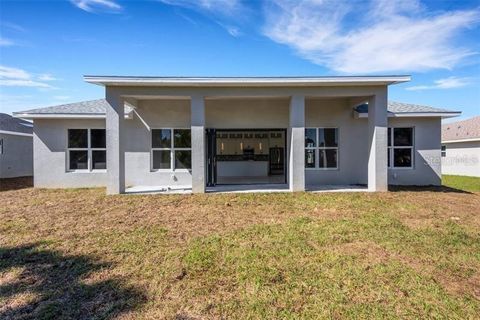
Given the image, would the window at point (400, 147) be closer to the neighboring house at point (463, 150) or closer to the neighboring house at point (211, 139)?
the neighboring house at point (211, 139)

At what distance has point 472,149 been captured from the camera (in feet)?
63.8

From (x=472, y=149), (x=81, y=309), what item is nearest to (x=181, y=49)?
(x=81, y=309)

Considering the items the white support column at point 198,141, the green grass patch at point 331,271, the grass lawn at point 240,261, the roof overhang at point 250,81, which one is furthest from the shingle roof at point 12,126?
the green grass patch at point 331,271

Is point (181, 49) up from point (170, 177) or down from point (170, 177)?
up

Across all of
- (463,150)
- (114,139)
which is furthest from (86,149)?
(463,150)

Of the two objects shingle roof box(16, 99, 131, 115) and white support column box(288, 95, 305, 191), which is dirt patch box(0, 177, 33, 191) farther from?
white support column box(288, 95, 305, 191)

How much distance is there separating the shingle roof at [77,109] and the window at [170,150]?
1661 millimetres

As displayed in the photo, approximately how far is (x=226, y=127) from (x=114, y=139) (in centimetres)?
440

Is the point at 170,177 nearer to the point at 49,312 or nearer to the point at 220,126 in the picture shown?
the point at 220,126

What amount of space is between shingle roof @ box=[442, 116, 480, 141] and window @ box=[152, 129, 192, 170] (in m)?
19.6

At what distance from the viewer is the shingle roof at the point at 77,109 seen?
11.2 meters

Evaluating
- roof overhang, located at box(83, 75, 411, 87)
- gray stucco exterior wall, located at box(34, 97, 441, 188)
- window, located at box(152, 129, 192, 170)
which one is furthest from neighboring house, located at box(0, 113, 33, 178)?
roof overhang, located at box(83, 75, 411, 87)

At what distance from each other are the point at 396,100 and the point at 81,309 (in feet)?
51.6

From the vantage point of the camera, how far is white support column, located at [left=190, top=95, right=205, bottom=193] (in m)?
9.54
